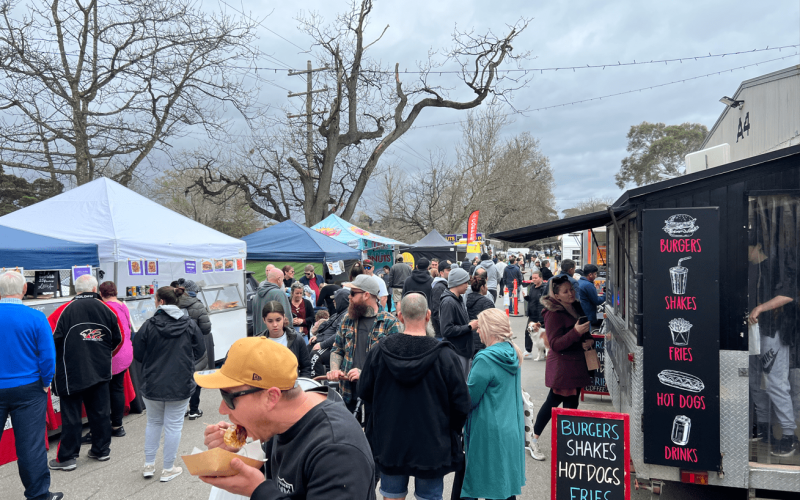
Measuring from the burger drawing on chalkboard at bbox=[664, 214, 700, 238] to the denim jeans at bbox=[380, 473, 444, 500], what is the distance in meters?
2.44

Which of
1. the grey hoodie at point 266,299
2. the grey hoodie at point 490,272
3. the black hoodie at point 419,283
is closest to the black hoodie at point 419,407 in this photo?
the grey hoodie at point 266,299

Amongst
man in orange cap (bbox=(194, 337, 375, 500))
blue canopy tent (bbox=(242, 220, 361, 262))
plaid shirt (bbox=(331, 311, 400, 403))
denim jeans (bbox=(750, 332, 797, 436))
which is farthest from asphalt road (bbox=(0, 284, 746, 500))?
blue canopy tent (bbox=(242, 220, 361, 262))

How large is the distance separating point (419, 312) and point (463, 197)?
3710 cm

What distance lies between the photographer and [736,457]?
12.8ft

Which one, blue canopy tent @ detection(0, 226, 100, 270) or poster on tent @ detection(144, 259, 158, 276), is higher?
blue canopy tent @ detection(0, 226, 100, 270)

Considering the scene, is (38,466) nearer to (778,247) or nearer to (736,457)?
(736,457)

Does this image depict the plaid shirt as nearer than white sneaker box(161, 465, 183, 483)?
Yes

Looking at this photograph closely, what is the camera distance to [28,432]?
422 cm

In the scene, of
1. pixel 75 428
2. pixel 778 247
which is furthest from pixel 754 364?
pixel 75 428

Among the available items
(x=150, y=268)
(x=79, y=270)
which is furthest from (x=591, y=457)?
(x=150, y=268)

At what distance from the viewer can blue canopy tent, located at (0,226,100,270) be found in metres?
6.31

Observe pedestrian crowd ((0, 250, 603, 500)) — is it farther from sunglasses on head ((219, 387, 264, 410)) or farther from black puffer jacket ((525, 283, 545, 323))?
black puffer jacket ((525, 283, 545, 323))

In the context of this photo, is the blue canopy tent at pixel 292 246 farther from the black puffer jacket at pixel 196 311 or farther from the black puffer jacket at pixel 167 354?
the black puffer jacket at pixel 167 354

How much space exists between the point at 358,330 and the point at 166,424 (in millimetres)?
2025
